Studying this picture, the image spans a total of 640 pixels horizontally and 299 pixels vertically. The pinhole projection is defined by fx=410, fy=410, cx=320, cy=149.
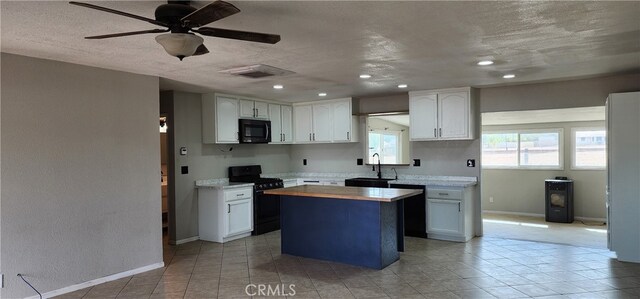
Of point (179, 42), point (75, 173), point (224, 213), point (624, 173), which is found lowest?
point (224, 213)

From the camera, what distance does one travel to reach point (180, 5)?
227 centimetres

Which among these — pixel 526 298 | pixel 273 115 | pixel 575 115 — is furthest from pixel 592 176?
pixel 273 115

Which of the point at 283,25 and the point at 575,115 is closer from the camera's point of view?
the point at 283,25

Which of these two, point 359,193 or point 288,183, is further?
point 288,183

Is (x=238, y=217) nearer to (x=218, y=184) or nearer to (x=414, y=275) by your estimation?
(x=218, y=184)

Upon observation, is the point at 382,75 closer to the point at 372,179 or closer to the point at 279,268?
the point at 372,179

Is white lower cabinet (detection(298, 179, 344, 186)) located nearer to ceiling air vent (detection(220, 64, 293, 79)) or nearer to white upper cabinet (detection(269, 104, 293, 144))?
white upper cabinet (detection(269, 104, 293, 144))

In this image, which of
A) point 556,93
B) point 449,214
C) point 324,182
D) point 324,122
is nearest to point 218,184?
point 324,182

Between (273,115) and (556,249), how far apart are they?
449 cm

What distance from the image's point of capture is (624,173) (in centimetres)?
444

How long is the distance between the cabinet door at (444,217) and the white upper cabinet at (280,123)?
2.69 meters

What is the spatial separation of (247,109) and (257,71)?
2.23 meters

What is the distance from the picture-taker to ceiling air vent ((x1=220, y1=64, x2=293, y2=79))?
4105mm

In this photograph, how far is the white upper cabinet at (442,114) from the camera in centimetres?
558
